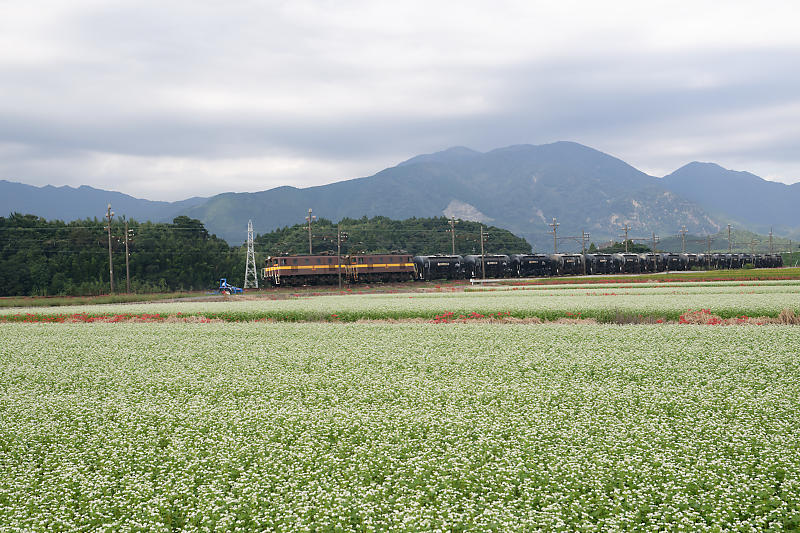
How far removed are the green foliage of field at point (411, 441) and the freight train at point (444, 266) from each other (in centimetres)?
5030

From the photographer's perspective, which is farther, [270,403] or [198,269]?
[198,269]

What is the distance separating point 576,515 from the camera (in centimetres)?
611

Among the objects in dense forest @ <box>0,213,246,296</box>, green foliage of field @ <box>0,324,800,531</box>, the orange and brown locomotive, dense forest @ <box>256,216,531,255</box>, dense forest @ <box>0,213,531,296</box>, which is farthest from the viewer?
dense forest @ <box>256,216,531,255</box>

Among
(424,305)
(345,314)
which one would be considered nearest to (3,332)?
(345,314)

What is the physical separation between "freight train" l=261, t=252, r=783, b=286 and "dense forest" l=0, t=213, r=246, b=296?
15.3 m

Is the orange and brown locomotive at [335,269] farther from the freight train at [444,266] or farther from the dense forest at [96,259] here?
the dense forest at [96,259]

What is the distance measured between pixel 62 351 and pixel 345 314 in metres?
14.5

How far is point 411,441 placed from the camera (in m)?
8.47

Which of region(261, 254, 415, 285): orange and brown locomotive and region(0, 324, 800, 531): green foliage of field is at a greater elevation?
region(261, 254, 415, 285): orange and brown locomotive

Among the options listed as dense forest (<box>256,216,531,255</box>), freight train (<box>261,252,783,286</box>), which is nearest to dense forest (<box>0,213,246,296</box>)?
freight train (<box>261,252,783,286</box>)

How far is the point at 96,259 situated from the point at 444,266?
167ft

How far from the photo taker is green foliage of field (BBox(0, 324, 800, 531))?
20.9ft

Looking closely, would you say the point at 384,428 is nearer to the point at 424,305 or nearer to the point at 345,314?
the point at 345,314

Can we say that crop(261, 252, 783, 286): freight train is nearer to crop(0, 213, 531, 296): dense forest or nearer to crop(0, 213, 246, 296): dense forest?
crop(0, 213, 531, 296): dense forest
